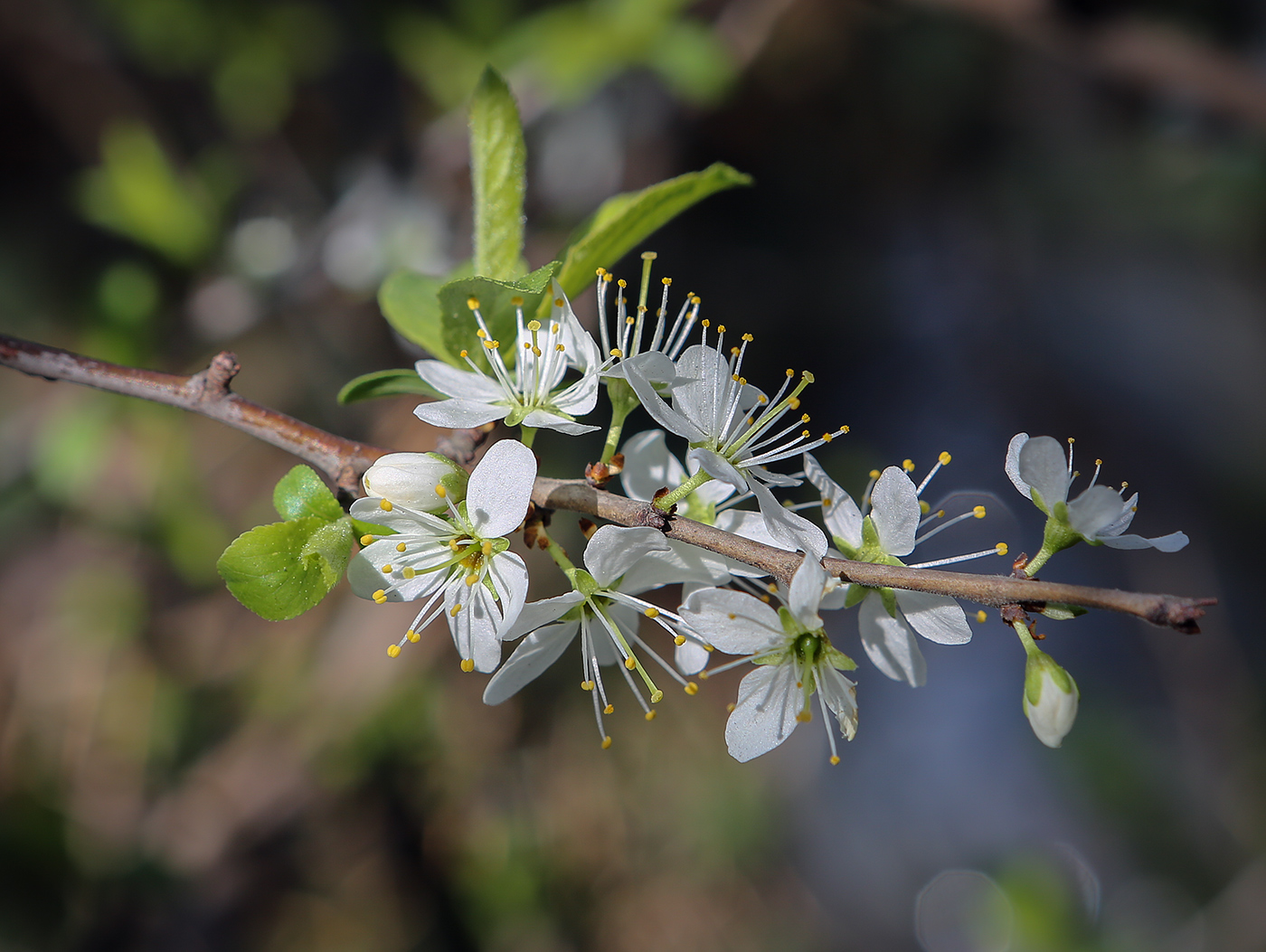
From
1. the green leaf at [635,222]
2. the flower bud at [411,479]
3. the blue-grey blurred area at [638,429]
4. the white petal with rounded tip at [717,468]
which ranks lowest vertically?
the blue-grey blurred area at [638,429]

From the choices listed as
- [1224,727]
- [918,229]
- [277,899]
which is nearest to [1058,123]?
[918,229]

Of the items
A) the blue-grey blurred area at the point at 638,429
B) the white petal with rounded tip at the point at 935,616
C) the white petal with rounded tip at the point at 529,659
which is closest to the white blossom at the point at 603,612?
the white petal with rounded tip at the point at 529,659

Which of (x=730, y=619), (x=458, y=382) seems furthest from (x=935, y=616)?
(x=458, y=382)

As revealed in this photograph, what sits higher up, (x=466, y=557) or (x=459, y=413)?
(x=459, y=413)

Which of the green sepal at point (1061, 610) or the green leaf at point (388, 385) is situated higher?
the green leaf at point (388, 385)

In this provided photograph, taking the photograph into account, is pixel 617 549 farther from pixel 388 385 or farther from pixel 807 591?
pixel 388 385

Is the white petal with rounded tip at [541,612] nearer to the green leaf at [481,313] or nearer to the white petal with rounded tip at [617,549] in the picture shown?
the white petal with rounded tip at [617,549]

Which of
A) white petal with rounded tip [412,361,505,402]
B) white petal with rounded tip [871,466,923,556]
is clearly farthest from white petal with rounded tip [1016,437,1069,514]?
white petal with rounded tip [412,361,505,402]
